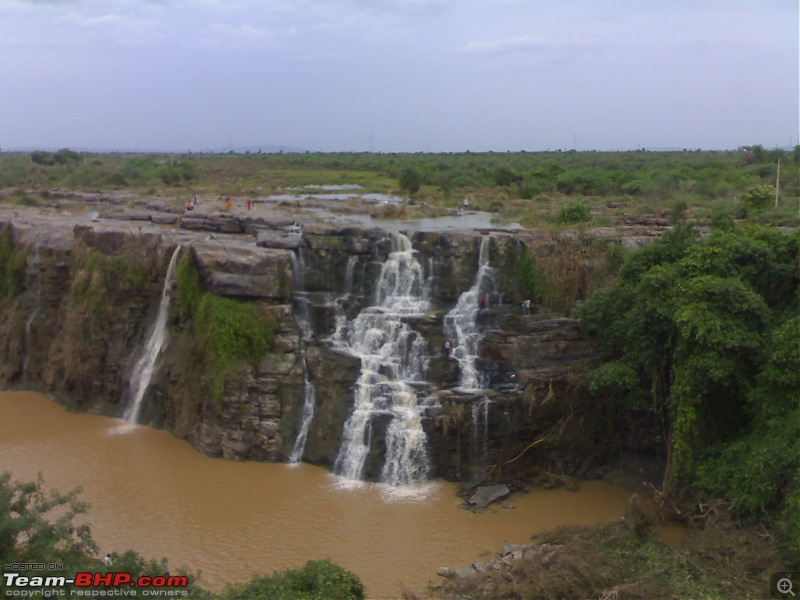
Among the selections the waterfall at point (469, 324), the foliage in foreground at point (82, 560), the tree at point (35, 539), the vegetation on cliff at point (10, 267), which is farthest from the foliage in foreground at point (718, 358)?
the vegetation on cliff at point (10, 267)

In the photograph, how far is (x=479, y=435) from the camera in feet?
54.5

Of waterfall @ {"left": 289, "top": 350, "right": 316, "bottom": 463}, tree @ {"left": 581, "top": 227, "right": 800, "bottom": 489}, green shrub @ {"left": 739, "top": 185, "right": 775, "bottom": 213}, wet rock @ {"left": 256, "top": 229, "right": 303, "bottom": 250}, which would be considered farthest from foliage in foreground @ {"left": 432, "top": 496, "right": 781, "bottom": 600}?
green shrub @ {"left": 739, "top": 185, "right": 775, "bottom": 213}

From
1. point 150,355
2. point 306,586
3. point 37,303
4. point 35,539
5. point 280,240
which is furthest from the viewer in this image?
point 37,303

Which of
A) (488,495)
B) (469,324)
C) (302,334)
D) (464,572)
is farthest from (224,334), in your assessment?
(464,572)

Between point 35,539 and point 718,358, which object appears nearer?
point 35,539

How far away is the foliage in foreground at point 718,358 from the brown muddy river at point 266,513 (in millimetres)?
2539

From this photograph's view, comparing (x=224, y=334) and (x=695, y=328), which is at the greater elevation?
(x=695, y=328)

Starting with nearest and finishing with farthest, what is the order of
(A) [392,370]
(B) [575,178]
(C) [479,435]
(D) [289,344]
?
(C) [479,435]
(A) [392,370]
(D) [289,344]
(B) [575,178]

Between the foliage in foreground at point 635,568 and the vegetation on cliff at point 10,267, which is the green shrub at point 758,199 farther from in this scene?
the vegetation on cliff at point 10,267

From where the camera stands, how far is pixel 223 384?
1788 cm

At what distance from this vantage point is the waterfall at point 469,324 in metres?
17.8

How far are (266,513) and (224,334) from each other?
493 centimetres

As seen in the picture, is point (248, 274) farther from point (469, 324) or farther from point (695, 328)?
point (695, 328)

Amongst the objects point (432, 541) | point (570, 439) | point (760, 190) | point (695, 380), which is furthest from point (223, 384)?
point (760, 190)
